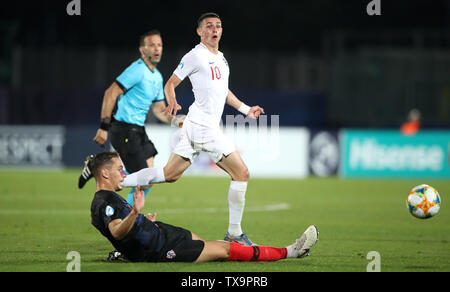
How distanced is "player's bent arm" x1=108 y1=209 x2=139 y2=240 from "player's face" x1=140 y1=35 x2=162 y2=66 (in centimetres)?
355

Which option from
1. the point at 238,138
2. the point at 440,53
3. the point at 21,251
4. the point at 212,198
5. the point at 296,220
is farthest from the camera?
the point at 440,53

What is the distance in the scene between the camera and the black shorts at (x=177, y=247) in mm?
7578

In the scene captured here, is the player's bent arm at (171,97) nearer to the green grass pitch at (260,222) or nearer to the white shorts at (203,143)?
the white shorts at (203,143)

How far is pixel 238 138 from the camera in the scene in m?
23.0

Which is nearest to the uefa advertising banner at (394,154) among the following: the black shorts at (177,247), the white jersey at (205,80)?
the white jersey at (205,80)

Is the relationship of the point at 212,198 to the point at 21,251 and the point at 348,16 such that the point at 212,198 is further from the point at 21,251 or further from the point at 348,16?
the point at 348,16

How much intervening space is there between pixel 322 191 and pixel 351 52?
11.2m

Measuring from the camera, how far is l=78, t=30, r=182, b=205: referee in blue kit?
33.7 feet

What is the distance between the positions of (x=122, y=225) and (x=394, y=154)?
17.2 meters

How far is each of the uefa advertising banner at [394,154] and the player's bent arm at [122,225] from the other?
1635cm

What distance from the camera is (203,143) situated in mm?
8828

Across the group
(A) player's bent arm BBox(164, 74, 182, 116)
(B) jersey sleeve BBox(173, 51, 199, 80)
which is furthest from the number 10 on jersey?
(A) player's bent arm BBox(164, 74, 182, 116)

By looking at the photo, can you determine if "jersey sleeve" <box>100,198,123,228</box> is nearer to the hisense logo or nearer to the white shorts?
the white shorts
